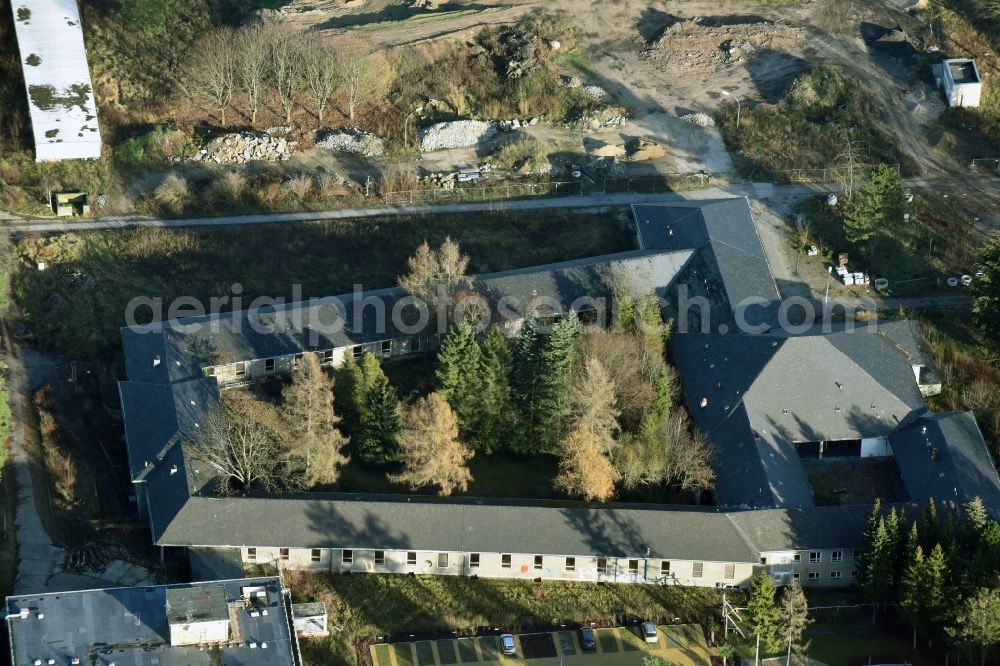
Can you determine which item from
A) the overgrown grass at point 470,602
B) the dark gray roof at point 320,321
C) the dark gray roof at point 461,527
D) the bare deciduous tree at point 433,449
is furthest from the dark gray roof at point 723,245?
the overgrown grass at point 470,602

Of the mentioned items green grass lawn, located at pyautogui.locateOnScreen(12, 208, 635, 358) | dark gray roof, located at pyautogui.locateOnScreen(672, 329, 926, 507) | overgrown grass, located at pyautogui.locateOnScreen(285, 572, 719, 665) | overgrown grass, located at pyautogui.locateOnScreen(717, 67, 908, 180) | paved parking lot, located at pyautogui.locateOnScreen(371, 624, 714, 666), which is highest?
overgrown grass, located at pyautogui.locateOnScreen(717, 67, 908, 180)

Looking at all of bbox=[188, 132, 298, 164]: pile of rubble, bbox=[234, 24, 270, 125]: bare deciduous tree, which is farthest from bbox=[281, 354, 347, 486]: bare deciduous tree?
bbox=[234, 24, 270, 125]: bare deciduous tree

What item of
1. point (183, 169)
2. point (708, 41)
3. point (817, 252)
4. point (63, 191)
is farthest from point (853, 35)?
point (63, 191)

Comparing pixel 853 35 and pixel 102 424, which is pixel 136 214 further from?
pixel 853 35

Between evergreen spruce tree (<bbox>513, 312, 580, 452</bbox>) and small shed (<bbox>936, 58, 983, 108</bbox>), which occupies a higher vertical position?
small shed (<bbox>936, 58, 983, 108</bbox>)

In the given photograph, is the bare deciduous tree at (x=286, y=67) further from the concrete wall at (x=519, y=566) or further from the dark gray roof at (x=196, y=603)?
the dark gray roof at (x=196, y=603)

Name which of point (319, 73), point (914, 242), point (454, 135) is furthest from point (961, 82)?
point (319, 73)

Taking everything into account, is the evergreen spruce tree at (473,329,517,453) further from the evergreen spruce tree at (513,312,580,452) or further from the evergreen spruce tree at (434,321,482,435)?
the evergreen spruce tree at (513,312,580,452)
